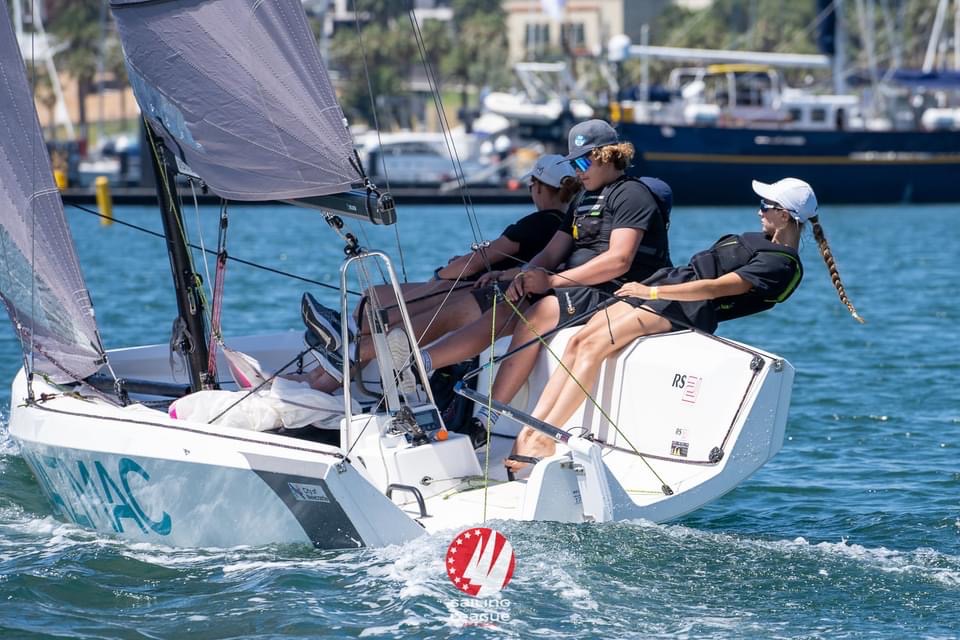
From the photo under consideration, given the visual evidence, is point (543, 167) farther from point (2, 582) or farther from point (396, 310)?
point (2, 582)

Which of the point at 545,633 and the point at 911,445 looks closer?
the point at 545,633

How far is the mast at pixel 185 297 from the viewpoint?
6047 mm

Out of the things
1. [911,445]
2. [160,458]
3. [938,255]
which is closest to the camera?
[160,458]

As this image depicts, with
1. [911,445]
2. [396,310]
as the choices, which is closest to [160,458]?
[396,310]

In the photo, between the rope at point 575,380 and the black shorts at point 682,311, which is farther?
the black shorts at point 682,311

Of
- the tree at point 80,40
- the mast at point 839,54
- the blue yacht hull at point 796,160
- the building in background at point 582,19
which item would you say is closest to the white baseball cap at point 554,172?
the blue yacht hull at point 796,160

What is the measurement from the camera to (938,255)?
2236 centimetres

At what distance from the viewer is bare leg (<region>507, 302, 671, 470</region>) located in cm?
566

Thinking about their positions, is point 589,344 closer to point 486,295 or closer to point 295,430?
point 486,295

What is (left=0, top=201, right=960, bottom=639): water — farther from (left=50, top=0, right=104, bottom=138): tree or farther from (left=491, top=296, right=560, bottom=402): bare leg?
(left=50, top=0, right=104, bottom=138): tree

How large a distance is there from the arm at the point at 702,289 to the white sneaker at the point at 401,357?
943 millimetres

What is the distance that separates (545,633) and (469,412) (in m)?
1.91

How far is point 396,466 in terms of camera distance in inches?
204

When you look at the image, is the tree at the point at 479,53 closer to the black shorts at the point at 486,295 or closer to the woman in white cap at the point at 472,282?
the woman in white cap at the point at 472,282
